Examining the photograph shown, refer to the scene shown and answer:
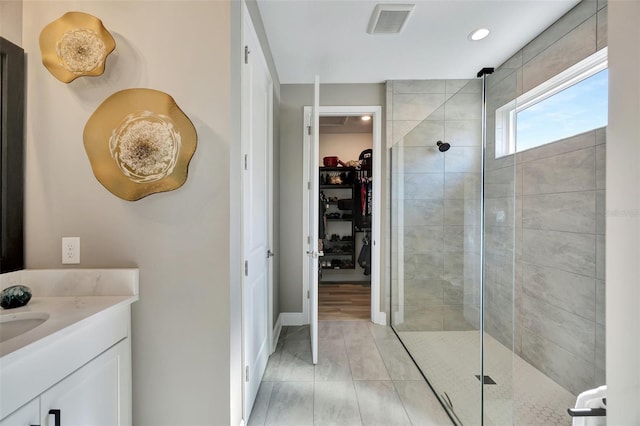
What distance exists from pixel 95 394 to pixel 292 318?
2192mm

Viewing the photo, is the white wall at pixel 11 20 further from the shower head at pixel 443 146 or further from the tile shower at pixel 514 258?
the shower head at pixel 443 146

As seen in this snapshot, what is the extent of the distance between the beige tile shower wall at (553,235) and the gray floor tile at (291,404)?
1219mm

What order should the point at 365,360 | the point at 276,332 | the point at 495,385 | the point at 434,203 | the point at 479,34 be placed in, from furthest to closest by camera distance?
the point at 276,332
the point at 434,203
the point at 365,360
the point at 479,34
the point at 495,385

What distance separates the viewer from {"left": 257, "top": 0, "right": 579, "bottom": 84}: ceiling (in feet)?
6.31

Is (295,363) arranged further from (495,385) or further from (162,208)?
(162,208)

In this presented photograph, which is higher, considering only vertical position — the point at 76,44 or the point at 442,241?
the point at 76,44

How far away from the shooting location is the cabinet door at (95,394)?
0.87 metres

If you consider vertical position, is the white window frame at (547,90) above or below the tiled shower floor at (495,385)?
above

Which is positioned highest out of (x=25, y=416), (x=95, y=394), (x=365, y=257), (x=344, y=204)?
(x=344, y=204)

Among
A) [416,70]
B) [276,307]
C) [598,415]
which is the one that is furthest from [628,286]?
[416,70]

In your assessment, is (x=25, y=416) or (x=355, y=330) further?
(x=355, y=330)

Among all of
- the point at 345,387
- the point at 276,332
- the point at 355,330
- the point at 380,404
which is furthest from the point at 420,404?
the point at 276,332

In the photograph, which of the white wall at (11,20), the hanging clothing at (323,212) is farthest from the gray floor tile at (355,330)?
the white wall at (11,20)

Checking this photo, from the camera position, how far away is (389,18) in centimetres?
200
